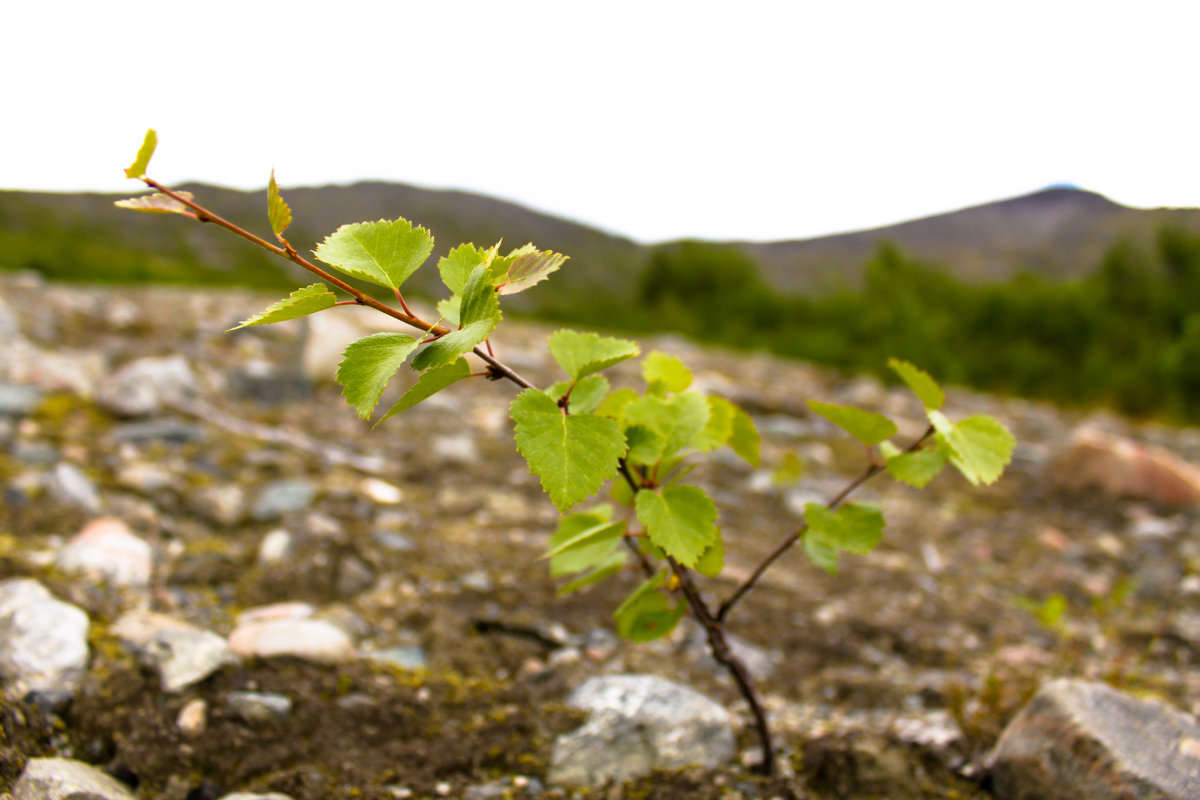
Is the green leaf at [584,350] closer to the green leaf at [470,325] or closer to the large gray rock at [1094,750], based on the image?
the green leaf at [470,325]

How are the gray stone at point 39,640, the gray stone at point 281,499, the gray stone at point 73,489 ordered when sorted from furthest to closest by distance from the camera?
the gray stone at point 281,499, the gray stone at point 73,489, the gray stone at point 39,640

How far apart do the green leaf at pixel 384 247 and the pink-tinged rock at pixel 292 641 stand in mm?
1246

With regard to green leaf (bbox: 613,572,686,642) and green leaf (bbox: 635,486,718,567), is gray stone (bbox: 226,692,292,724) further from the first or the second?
green leaf (bbox: 635,486,718,567)

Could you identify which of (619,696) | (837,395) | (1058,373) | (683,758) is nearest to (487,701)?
(619,696)

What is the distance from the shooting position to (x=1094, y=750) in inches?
55.1

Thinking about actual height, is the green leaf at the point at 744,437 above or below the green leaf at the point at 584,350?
below

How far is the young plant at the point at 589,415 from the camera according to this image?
91cm

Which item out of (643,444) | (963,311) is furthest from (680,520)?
(963,311)

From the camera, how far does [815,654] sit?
2.27 metres

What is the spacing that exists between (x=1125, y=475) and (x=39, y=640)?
5037 millimetres

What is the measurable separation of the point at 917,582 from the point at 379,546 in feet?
7.06

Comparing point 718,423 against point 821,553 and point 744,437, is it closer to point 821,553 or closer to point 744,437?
point 744,437

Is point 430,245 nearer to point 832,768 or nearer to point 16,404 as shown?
point 832,768

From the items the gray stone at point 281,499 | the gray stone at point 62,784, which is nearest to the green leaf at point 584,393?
the gray stone at point 62,784
